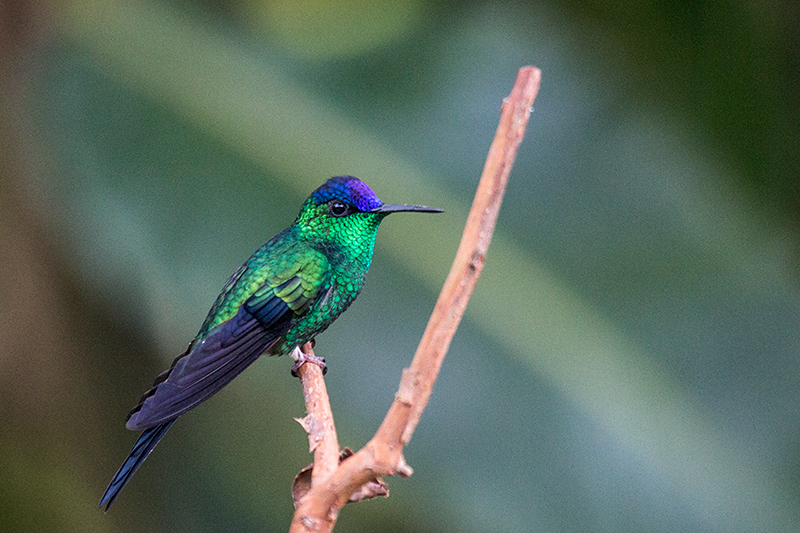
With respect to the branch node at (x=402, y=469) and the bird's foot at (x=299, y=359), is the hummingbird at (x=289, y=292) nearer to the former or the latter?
the bird's foot at (x=299, y=359)

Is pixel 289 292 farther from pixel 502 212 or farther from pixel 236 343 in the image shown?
pixel 502 212

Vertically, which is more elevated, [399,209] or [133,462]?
[399,209]

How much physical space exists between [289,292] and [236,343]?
0.05 meters

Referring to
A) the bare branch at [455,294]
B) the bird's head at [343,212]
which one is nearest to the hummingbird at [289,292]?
the bird's head at [343,212]

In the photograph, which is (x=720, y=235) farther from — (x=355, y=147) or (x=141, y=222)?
(x=141, y=222)

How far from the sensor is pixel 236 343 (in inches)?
17.9

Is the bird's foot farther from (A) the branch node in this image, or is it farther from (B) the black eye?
(A) the branch node

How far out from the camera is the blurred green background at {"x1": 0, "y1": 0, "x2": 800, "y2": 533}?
0.82 metres

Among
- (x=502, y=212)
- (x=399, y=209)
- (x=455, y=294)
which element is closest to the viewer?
(x=455, y=294)

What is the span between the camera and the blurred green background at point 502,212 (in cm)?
82

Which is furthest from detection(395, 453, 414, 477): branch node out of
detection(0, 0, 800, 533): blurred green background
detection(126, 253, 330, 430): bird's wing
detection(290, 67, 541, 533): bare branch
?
detection(0, 0, 800, 533): blurred green background

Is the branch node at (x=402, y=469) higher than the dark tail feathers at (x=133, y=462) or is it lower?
higher

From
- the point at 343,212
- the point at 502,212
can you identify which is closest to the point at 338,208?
the point at 343,212

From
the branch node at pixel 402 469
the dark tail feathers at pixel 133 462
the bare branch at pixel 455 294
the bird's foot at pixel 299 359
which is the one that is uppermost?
the bare branch at pixel 455 294
